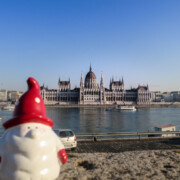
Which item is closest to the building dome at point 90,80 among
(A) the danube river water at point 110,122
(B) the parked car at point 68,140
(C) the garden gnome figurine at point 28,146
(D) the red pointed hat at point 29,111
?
(A) the danube river water at point 110,122

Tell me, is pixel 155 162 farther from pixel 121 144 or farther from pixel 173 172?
pixel 121 144

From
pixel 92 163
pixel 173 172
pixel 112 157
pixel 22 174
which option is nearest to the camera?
pixel 22 174

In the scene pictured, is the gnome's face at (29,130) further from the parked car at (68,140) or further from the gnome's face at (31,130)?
the parked car at (68,140)

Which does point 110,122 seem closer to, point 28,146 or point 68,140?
point 68,140

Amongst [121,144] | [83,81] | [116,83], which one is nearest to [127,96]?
[116,83]

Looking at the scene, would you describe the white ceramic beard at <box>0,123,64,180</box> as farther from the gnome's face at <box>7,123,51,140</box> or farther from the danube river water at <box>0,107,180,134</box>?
the danube river water at <box>0,107,180,134</box>

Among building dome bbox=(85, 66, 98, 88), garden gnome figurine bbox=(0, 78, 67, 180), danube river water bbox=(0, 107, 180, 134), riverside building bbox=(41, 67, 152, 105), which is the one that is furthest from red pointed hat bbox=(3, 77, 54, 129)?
building dome bbox=(85, 66, 98, 88)
